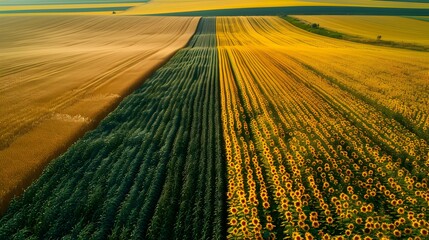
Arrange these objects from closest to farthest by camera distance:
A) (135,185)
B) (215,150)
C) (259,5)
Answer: (135,185), (215,150), (259,5)

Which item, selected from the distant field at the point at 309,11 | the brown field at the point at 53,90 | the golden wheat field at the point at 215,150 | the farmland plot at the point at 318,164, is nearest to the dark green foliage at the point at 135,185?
the golden wheat field at the point at 215,150

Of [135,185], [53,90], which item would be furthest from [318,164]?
[53,90]

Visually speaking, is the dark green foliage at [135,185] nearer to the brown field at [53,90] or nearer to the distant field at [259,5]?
the brown field at [53,90]

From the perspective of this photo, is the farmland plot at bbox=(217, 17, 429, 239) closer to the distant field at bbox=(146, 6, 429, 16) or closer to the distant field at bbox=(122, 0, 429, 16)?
the distant field at bbox=(146, 6, 429, 16)

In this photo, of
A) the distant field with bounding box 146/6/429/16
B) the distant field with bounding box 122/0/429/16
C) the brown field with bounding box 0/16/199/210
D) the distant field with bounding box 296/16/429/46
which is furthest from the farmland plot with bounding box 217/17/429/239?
the distant field with bounding box 122/0/429/16

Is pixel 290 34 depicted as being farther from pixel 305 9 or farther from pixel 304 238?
pixel 304 238

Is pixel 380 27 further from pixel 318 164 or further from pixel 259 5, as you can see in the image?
pixel 318 164
